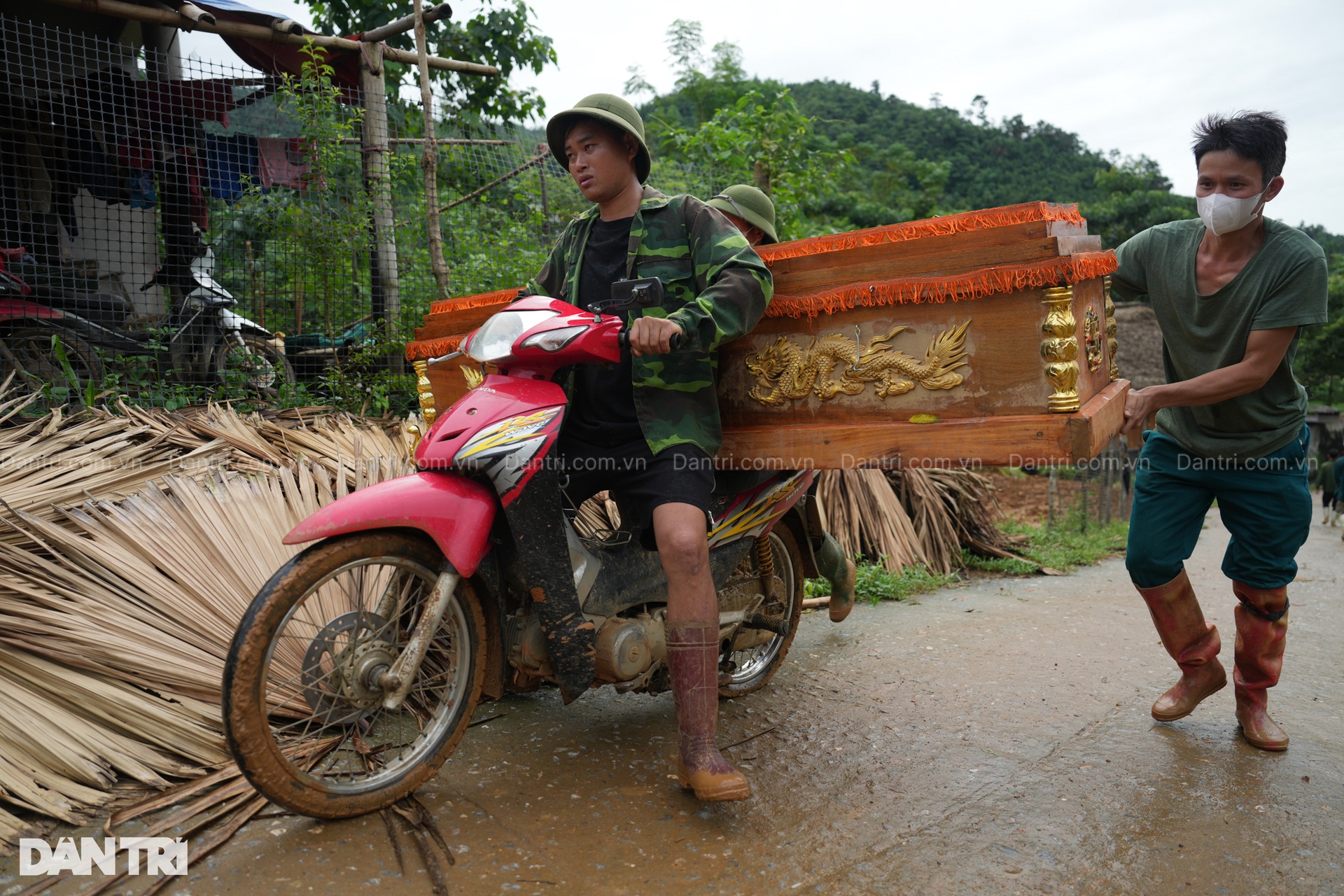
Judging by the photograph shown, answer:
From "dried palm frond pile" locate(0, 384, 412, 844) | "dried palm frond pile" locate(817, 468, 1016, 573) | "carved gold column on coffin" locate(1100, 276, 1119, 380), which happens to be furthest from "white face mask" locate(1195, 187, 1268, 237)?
"dried palm frond pile" locate(0, 384, 412, 844)

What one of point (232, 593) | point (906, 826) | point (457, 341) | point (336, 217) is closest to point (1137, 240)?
point (906, 826)

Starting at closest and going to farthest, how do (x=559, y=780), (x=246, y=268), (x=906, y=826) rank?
(x=906, y=826) < (x=559, y=780) < (x=246, y=268)

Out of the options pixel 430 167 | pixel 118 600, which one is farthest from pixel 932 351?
pixel 430 167

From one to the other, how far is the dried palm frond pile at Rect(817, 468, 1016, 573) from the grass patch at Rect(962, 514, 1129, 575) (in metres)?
0.16

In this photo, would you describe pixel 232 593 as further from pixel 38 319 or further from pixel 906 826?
pixel 38 319

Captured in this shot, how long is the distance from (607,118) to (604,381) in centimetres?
73

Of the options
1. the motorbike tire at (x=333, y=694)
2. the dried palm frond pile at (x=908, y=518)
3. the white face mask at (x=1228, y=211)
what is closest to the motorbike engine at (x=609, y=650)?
the motorbike tire at (x=333, y=694)

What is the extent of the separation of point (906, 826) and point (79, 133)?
6.94 metres

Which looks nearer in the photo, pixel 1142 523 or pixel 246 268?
pixel 1142 523

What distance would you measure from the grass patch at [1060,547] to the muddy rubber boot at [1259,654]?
2.94 metres

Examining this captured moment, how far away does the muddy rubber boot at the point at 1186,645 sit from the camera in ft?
9.78

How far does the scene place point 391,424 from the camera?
5238mm

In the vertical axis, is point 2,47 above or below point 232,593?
above

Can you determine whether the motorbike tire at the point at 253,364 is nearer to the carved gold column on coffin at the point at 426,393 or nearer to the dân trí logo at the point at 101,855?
the carved gold column on coffin at the point at 426,393
